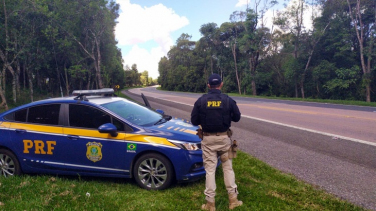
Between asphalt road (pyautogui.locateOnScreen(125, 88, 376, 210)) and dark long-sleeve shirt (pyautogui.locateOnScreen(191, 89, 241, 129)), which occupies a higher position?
dark long-sleeve shirt (pyautogui.locateOnScreen(191, 89, 241, 129))

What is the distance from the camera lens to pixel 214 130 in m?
3.84

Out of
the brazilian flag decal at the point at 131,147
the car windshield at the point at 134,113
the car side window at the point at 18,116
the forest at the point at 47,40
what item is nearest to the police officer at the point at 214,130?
the brazilian flag decal at the point at 131,147

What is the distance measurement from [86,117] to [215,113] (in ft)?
8.06

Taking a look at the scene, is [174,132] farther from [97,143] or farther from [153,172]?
[97,143]

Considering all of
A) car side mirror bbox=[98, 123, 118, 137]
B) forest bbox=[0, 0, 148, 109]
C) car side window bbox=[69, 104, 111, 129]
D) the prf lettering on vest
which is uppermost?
forest bbox=[0, 0, 148, 109]

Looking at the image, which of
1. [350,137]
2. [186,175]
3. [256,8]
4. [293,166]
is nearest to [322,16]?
[256,8]

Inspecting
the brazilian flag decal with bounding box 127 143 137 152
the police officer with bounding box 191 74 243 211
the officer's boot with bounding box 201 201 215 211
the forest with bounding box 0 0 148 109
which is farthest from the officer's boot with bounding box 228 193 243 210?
the forest with bounding box 0 0 148 109

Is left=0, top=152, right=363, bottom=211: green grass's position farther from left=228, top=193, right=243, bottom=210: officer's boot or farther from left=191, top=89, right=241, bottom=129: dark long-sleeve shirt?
left=191, top=89, right=241, bottom=129: dark long-sleeve shirt

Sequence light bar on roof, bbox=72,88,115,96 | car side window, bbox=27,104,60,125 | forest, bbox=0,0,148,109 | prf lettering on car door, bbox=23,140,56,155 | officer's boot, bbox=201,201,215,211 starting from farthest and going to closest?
forest, bbox=0,0,148,109 < light bar on roof, bbox=72,88,115,96 < car side window, bbox=27,104,60,125 < prf lettering on car door, bbox=23,140,56,155 < officer's boot, bbox=201,201,215,211

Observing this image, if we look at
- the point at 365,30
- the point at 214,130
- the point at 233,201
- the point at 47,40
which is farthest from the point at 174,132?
the point at 365,30

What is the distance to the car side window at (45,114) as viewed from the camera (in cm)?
511

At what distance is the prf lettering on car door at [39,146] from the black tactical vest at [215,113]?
9.40 feet

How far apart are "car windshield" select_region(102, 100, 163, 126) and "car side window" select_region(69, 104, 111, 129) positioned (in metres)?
0.21

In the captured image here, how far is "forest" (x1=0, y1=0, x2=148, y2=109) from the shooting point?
2112 cm
